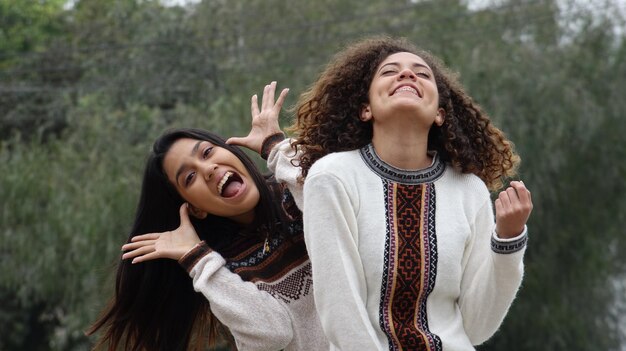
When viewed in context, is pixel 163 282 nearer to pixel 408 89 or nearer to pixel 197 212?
pixel 197 212

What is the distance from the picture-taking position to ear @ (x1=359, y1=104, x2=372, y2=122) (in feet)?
11.4

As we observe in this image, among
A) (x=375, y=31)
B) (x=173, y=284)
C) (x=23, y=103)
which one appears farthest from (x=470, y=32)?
(x=173, y=284)

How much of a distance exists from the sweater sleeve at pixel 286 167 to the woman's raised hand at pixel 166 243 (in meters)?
0.33

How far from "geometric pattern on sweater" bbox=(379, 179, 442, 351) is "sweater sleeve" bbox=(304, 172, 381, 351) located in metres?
0.07

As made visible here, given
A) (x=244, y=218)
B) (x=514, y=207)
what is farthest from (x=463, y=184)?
(x=244, y=218)

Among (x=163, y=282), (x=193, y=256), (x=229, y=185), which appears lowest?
(x=163, y=282)

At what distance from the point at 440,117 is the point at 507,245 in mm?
468

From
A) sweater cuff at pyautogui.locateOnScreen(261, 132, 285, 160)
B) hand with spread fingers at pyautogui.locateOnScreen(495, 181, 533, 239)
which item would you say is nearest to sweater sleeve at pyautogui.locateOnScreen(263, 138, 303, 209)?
sweater cuff at pyautogui.locateOnScreen(261, 132, 285, 160)

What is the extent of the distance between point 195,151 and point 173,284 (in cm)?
48

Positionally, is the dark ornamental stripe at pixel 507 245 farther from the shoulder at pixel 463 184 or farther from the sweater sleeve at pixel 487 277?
the shoulder at pixel 463 184

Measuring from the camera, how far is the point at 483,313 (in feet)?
11.0

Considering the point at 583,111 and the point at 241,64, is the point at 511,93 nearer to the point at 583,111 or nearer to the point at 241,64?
the point at 583,111

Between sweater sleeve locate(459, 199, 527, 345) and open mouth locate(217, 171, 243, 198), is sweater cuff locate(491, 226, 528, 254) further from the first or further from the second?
open mouth locate(217, 171, 243, 198)

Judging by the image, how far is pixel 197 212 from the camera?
395 cm
